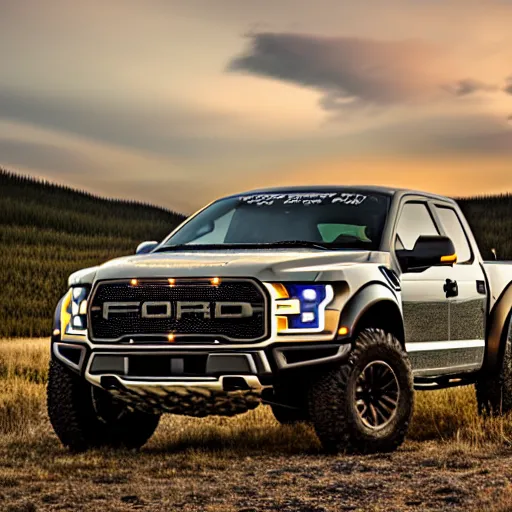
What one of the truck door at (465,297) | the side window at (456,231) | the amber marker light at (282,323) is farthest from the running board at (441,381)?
the amber marker light at (282,323)

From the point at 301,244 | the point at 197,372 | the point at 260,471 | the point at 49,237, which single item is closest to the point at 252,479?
the point at 260,471

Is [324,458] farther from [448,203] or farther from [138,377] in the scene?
[448,203]

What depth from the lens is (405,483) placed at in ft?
25.2

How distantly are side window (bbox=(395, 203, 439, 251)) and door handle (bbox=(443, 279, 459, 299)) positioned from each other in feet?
1.34

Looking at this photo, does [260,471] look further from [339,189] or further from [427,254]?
[339,189]

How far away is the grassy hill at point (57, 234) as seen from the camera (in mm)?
52031

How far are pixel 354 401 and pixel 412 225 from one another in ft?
6.63

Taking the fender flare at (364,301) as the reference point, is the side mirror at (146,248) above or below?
above

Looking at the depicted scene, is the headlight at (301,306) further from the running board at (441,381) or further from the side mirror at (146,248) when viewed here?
the running board at (441,381)

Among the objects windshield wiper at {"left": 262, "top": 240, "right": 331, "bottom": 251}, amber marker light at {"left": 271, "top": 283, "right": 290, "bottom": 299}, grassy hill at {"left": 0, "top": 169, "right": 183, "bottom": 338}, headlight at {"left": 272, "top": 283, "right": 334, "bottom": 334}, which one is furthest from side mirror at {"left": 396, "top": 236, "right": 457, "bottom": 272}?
grassy hill at {"left": 0, "top": 169, "right": 183, "bottom": 338}

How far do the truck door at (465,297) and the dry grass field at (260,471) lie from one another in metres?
0.62

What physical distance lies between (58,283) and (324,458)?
49.8m

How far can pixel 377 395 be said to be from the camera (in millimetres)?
8977

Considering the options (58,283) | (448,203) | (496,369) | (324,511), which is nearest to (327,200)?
(448,203)
